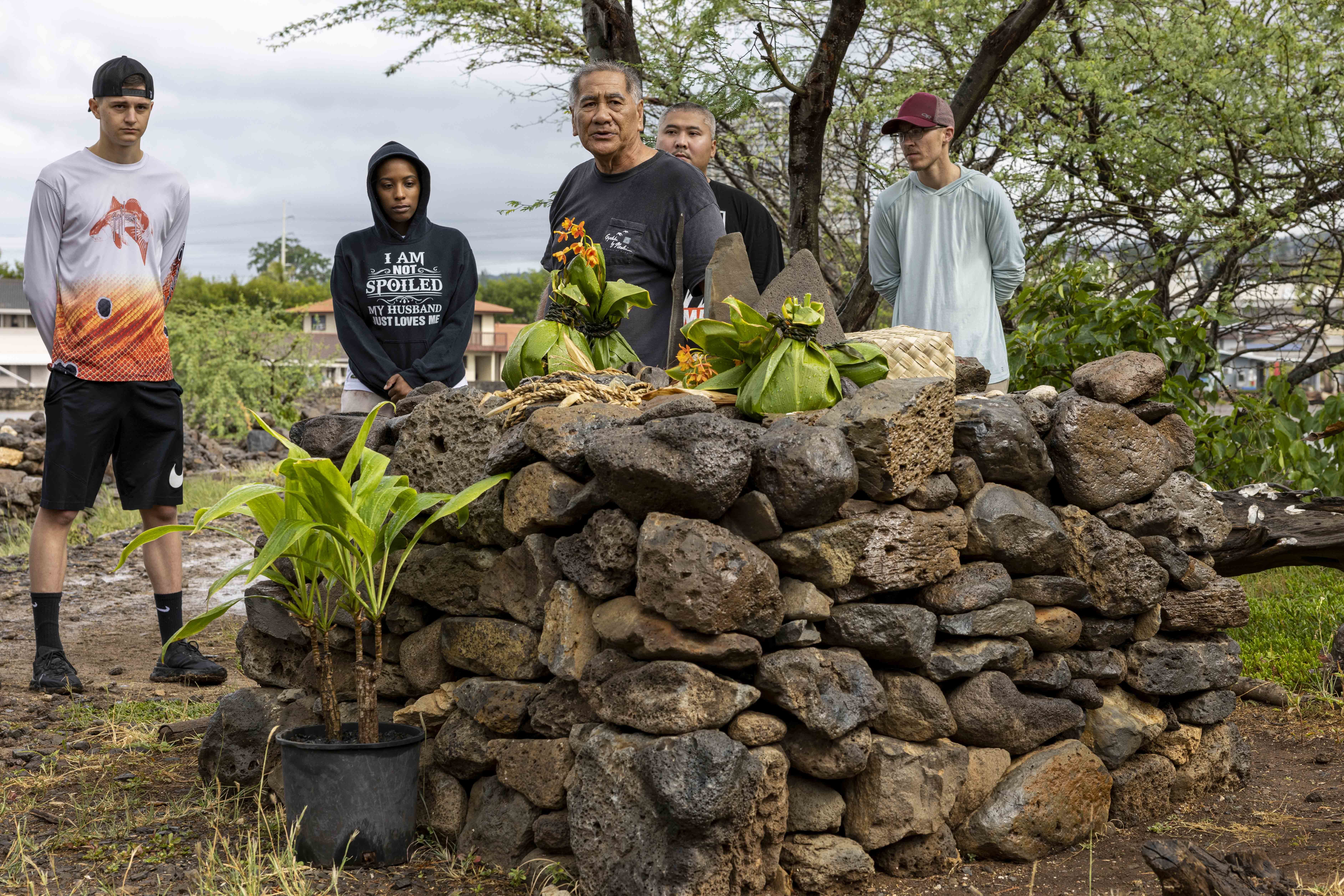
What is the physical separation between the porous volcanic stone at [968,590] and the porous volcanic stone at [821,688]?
0.33 metres

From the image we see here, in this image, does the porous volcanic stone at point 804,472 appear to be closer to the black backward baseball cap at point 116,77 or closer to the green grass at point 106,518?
the black backward baseball cap at point 116,77

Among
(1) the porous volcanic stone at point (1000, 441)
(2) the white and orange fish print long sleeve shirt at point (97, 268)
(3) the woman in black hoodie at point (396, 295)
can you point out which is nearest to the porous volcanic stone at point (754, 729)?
(1) the porous volcanic stone at point (1000, 441)

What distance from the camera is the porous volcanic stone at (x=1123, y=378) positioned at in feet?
12.2

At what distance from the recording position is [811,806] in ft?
10.7

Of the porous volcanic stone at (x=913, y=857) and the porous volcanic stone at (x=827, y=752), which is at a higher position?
the porous volcanic stone at (x=827, y=752)

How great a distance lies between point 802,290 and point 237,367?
15468 millimetres

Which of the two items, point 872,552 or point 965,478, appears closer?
point 872,552

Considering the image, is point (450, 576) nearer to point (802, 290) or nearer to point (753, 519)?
point (753, 519)

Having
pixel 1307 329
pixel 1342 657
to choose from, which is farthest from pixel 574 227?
pixel 1307 329

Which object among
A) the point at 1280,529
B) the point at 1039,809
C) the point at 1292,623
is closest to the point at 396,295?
the point at 1039,809

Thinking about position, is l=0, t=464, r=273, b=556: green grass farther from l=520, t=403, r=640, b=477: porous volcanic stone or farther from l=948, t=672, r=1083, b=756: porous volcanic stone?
l=948, t=672, r=1083, b=756: porous volcanic stone

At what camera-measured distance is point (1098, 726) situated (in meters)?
3.78

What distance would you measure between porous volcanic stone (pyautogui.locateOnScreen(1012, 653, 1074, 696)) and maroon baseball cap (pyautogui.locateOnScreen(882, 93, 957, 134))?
203cm

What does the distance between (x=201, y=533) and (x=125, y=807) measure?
6286 millimetres
